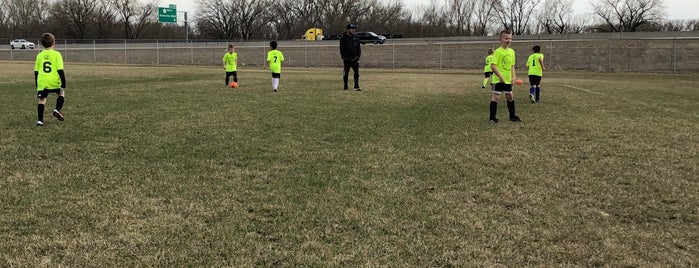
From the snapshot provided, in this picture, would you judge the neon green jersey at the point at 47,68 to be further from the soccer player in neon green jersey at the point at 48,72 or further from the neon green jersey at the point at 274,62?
the neon green jersey at the point at 274,62

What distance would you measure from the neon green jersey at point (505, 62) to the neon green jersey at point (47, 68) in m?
7.07

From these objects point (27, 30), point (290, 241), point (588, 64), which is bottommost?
point (290, 241)

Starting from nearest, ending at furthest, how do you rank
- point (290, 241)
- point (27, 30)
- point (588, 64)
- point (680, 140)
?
point (290, 241) → point (680, 140) → point (588, 64) → point (27, 30)

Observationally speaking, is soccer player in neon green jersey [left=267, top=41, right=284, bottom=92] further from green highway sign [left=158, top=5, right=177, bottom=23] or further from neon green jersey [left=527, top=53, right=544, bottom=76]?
green highway sign [left=158, top=5, right=177, bottom=23]

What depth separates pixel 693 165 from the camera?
5453 millimetres

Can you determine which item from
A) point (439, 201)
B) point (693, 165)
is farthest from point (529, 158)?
point (439, 201)

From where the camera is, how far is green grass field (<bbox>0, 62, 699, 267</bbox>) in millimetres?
3113

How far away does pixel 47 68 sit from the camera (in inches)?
311

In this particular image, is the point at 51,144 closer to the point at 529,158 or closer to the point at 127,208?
the point at 127,208

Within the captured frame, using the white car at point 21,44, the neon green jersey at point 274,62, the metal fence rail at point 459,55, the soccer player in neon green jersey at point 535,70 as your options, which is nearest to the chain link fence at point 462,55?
the metal fence rail at point 459,55

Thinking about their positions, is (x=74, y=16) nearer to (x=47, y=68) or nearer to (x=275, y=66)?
(x=275, y=66)

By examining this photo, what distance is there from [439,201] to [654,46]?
38132 millimetres

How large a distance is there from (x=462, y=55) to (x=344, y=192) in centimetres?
3710

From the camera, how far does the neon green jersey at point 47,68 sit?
7.88 m
